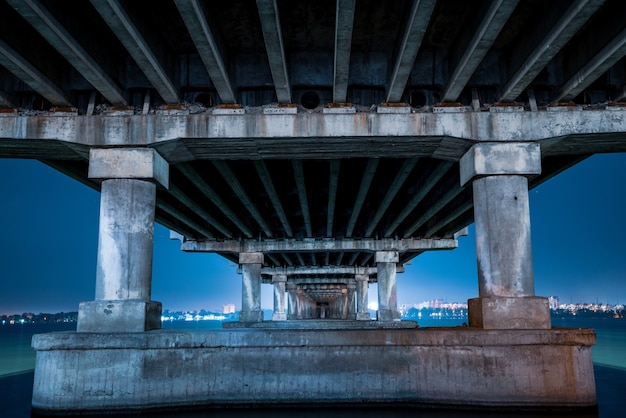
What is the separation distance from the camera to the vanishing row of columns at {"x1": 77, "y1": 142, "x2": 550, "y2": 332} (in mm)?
10180

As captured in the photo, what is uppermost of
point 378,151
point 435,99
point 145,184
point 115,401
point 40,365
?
point 435,99

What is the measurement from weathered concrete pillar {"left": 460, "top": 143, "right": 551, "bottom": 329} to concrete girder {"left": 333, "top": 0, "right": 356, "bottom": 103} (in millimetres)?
3379

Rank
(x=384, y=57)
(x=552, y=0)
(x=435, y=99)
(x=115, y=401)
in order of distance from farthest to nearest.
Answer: (x=435, y=99), (x=384, y=57), (x=115, y=401), (x=552, y=0)

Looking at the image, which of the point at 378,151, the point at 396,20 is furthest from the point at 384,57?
the point at 378,151

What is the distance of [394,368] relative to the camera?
965cm

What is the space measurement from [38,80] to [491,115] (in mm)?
9427

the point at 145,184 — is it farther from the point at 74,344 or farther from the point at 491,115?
the point at 491,115

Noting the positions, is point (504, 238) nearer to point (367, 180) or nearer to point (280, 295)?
point (367, 180)

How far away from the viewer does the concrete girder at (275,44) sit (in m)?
7.38

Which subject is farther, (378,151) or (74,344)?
(378,151)

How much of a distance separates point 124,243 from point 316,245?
63.5ft

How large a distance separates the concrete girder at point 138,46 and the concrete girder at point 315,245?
19298mm

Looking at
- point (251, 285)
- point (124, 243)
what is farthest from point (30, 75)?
point (251, 285)

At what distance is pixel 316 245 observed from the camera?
29516 millimetres
